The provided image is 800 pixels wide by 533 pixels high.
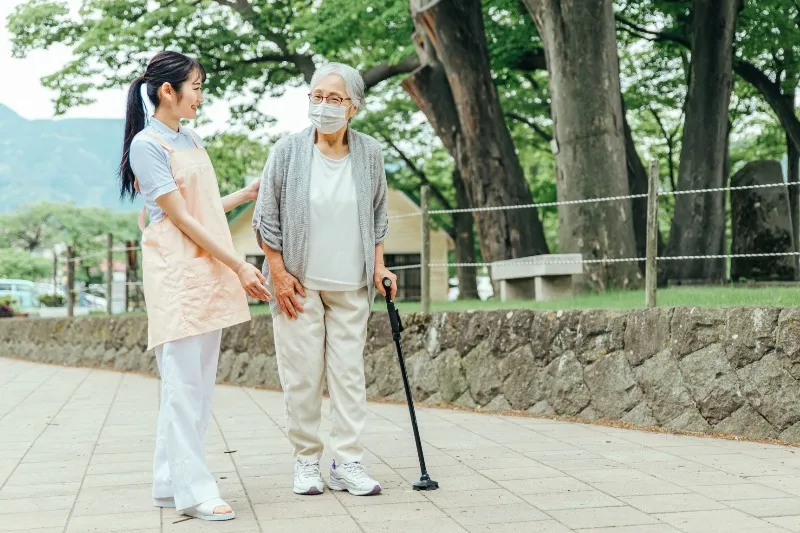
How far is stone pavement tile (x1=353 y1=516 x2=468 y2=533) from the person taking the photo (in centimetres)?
437

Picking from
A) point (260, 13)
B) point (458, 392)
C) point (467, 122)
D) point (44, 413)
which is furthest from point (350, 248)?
point (260, 13)

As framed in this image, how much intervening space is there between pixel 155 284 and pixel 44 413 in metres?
4.87

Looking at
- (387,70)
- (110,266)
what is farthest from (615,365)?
(387,70)

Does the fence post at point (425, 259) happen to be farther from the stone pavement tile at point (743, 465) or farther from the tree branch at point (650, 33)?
the tree branch at point (650, 33)

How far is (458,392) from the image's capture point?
9094mm

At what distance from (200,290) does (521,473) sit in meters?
2.00

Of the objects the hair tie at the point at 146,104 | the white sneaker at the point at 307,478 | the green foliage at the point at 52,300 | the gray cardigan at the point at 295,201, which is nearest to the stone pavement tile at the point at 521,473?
the white sneaker at the point at 307,478

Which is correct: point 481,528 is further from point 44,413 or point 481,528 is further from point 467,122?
point 467,122

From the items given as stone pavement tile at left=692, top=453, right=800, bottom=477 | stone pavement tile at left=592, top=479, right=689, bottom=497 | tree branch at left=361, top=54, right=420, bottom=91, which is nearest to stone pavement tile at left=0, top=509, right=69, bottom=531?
stone pavement tile at left=592, top=479, right=689, bottom=497

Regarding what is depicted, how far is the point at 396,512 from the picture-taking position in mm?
4727

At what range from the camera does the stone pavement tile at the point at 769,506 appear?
465 cm

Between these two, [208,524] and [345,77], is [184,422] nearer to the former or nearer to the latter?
[208,524]

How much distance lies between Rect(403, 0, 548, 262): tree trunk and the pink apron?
1081cm

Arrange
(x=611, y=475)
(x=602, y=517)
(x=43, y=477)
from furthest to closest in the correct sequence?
(x=43, y=477) < (x=611, y=475) < (x=602, y=517)
